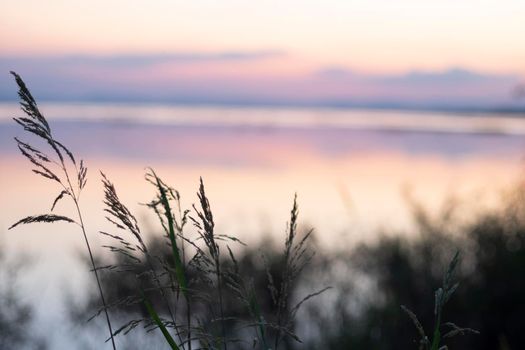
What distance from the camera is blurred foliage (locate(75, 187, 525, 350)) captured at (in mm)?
6410

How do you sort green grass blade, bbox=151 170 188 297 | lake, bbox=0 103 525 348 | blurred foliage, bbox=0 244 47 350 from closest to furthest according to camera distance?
green grass blade, bbox=151 170 188 297, blurred foliage, bbox=0 244 47 350, lake, bbox=0 103 525 348

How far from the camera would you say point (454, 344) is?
259 inches

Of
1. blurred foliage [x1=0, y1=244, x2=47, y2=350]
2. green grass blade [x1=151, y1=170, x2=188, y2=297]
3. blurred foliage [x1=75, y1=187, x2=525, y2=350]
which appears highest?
green grass blade [x1=151, y1=170, x2=188, y2=297]

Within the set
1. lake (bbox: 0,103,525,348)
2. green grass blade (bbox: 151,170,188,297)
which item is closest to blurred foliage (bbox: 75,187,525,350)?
lake (bbox: 0,103,525,348)

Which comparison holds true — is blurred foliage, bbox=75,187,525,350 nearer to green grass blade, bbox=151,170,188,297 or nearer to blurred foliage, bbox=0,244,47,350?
blurred foliage, bbox=0,244,47,350

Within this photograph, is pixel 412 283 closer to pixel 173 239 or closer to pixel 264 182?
pixel 173 239

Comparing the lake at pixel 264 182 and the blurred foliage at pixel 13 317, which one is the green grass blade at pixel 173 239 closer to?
the lake at pixel 264 182

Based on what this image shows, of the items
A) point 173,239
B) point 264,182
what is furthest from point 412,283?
point 264,182

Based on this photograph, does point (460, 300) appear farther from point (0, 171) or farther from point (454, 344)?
point (0, 171)

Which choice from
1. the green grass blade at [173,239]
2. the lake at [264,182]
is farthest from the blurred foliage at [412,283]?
the green grass blade at [173,239]

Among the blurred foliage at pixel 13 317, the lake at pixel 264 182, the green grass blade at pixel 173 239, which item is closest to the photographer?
the green grass blade at pixel 173 239

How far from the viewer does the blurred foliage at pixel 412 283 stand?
6.41 metres

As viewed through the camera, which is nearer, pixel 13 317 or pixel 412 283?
pixel 13 317

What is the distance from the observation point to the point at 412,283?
7.42 m
